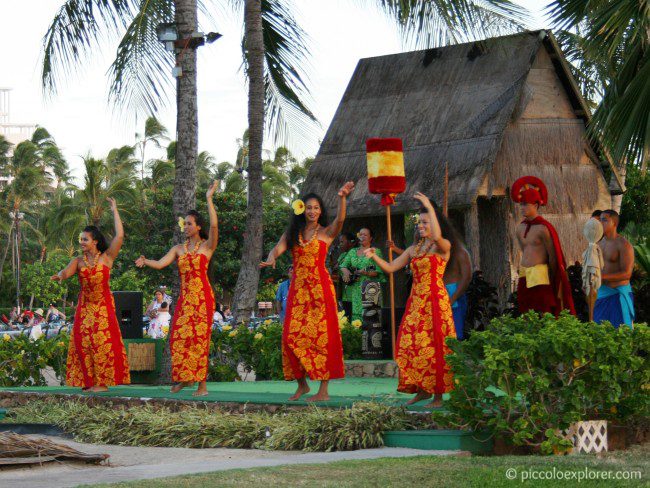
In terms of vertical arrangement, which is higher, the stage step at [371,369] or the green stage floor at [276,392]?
the stage step at [371,369]

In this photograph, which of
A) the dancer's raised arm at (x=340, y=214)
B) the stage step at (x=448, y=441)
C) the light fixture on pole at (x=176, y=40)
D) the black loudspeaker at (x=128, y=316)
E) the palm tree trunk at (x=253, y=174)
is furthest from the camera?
the palm tree trunk at (x=253, y=174)

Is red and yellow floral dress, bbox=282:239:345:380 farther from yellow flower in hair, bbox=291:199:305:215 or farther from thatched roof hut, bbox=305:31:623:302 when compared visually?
thatched roof hut, bbox=305:31:623:302

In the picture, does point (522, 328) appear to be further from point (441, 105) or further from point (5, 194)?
point (5, 194)

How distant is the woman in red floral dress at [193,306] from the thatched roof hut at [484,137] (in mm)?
5912

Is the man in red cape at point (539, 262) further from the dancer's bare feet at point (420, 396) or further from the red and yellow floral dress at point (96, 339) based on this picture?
the red and yellow floral dress at point (96, 339)

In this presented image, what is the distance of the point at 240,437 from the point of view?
8.64m

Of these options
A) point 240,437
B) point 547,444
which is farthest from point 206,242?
point 547,444

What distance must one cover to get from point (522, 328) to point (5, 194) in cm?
5445

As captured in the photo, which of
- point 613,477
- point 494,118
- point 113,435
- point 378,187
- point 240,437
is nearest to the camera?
point 613,477

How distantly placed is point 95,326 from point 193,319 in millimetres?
1209

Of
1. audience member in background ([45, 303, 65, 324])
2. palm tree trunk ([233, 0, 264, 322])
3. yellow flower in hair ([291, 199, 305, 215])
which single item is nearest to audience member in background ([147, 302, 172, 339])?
palm tree trunk ([233, 0, 264, 322])

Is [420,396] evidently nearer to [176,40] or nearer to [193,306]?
[193,306]

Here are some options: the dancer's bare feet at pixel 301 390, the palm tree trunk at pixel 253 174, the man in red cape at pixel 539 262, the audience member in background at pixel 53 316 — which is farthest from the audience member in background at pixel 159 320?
the man in red cape at pixel 539 262

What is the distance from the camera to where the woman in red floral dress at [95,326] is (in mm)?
11133
